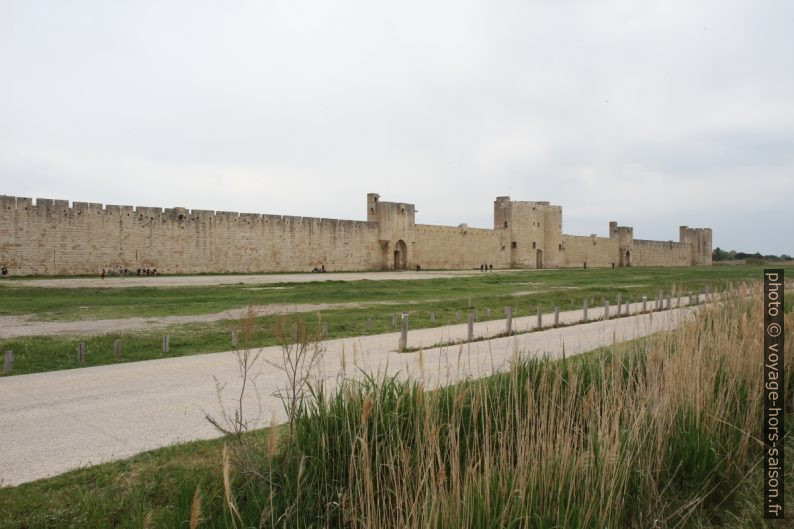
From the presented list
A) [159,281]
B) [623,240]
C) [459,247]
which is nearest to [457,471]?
[159,281]

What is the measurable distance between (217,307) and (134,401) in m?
9.61

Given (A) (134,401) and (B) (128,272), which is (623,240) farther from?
(A) (134,401)

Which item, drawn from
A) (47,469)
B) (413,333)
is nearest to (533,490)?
(47,469)

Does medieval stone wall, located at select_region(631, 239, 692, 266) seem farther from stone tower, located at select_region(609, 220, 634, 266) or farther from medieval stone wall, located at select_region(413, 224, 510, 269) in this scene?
medieval stone wall, located at select_region(413, 224, 510, 269)

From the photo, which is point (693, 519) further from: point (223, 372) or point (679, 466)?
point (223, 372)

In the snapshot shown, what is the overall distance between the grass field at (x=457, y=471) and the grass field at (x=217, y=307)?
9.28 ft

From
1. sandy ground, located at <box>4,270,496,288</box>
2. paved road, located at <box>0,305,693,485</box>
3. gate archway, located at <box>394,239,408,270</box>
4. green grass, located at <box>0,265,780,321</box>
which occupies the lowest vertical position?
paved road, located at <box>0,305,693,485</box>

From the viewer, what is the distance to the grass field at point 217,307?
8.80 meters

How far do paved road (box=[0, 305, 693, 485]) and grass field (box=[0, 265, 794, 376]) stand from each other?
99cm

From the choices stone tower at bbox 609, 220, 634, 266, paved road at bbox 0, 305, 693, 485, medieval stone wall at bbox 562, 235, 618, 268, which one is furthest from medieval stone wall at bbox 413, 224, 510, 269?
paved road at bbox 0, 305, 693, 485

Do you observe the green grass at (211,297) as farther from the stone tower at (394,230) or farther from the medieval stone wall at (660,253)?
the medieval stone wall at (660,253)

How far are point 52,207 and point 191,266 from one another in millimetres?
7165

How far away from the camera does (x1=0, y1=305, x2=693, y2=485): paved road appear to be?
404 cm

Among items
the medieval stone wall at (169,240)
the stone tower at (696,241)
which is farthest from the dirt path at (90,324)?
the stone tower at (696,241)
